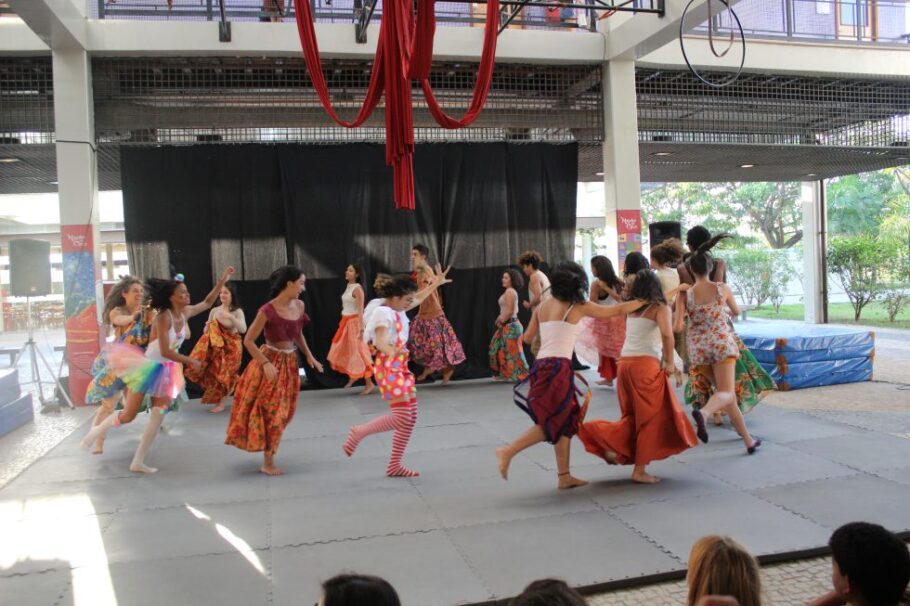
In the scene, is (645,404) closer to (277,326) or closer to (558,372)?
(558,372)

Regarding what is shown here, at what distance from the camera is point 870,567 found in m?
1.95

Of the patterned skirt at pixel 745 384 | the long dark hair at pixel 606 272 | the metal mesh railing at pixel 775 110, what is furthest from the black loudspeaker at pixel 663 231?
the patterned skirt at pixel 745 384

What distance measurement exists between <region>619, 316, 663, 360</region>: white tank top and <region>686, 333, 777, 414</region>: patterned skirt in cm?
154

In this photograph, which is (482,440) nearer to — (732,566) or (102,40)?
(732,566)

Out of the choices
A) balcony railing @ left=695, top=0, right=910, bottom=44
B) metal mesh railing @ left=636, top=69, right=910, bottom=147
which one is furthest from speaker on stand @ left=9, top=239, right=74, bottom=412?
balcony railing @ left=695, top=0, right=910, bottom=44

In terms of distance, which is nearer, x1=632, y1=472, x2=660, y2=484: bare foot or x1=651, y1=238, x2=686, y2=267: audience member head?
x1=632, y1=472, x2=660, y2=484: bare foot

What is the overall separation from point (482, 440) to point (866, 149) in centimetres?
860

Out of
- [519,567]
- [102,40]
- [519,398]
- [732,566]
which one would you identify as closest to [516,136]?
[102,40]

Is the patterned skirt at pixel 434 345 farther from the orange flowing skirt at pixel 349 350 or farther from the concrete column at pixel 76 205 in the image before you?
the concrete column at pixel 76 205

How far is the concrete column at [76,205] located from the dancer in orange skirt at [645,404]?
614cm

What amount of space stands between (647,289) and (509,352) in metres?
4.49

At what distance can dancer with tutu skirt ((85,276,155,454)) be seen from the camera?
614cm

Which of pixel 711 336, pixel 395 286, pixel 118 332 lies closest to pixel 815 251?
pixel 711 336

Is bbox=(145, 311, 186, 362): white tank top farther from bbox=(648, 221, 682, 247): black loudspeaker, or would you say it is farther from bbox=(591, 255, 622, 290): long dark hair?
bbox=(648, 221, 682, 247): black loudspeaker
